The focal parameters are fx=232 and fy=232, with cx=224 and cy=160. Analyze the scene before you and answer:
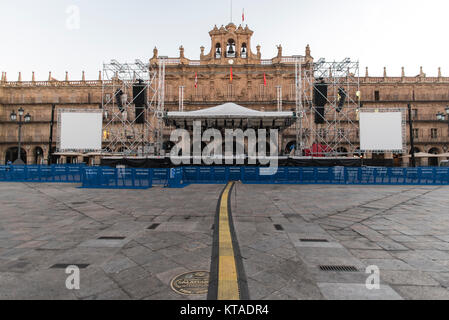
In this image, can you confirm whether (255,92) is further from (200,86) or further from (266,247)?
(266,247)

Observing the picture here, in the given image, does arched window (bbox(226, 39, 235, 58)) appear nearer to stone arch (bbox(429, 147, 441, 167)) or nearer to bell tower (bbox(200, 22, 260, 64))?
bell tower (bbox(200, 22, 260, 64))

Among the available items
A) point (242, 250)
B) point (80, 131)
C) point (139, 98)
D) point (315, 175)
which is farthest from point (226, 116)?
point (242, 250)

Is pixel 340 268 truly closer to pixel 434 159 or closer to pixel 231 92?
pixel 231 92

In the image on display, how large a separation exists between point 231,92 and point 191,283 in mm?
31788

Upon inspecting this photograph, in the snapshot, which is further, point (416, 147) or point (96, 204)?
point (416, 147)

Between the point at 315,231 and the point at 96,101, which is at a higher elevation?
the point at 96,101

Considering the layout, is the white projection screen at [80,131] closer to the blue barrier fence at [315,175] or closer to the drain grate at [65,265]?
the blue barrier fence at [315,175]

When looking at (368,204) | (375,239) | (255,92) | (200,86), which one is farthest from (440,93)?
→ (375,239)

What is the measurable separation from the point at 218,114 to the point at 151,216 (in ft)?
44.9

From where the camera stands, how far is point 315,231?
159 inches

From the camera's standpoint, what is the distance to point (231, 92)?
1267 inches

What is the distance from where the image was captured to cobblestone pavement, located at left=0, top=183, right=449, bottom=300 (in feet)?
7.00

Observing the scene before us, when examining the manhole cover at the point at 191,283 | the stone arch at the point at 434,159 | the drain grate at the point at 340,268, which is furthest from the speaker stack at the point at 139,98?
the stone arch at the point at 434,159

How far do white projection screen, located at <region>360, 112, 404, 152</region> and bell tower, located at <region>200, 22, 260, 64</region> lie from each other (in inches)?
753
